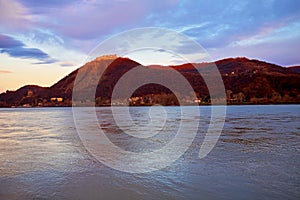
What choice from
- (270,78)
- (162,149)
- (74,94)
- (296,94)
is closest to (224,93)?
(270,78)

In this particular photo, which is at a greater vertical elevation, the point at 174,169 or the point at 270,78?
the point at 270,78

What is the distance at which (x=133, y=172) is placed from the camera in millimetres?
6195

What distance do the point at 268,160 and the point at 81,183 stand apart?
4.99m

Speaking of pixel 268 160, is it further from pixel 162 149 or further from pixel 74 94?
pixel 74 94

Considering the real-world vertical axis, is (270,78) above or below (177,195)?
above

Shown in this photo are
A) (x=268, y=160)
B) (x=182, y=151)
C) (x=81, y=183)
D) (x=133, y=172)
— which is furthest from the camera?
(x=182, y=151)

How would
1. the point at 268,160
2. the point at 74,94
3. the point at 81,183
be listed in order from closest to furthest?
the point at 81,183 → the point at 268,160 → the point at 74,94

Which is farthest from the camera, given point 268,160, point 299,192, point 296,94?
point 296,94

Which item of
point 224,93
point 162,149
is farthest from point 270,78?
point 162,149

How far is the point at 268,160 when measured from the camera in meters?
7.13

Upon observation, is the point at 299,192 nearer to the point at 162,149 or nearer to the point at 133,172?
the point at 133,172

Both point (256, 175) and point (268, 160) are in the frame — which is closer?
point (256, 175)

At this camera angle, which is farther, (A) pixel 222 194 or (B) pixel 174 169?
(B) pixel 174 169

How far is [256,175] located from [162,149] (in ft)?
13.1
